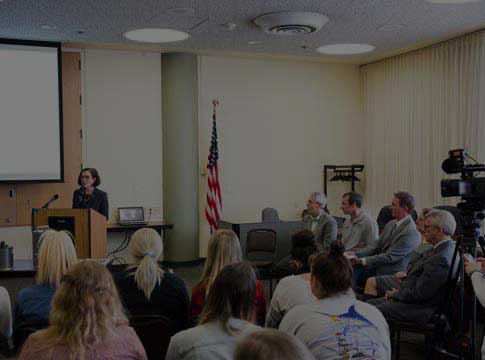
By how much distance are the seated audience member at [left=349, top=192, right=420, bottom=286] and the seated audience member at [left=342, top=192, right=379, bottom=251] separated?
0.27 meters

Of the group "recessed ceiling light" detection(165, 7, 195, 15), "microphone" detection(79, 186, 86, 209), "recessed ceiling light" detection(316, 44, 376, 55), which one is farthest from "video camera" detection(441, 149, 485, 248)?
"recessed ceiling light" detection(316, 44, 376, 55)

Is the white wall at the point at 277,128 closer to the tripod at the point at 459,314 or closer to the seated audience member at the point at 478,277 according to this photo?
the tripod at the point at 459,314

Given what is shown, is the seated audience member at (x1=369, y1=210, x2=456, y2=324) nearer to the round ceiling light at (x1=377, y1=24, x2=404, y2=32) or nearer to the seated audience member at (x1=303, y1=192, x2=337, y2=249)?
the seated audience member at (x1=303, y1=192, x2=337, y2=249)

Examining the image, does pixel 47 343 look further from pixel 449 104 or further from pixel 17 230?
pixel 449 104

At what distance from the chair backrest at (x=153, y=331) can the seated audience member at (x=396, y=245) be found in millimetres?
2664

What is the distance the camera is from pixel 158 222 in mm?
8109

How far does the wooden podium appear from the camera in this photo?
4660mm

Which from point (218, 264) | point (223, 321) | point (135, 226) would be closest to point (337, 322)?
point (223, 321)

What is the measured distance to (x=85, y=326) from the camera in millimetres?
2100

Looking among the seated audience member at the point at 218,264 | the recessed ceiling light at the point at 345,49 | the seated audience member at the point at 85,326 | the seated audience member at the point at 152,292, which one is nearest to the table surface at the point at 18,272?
the seated audience member at the point at 152,292

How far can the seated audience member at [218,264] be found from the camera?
3193mm

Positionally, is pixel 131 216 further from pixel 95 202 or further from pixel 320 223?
pixel 320 223

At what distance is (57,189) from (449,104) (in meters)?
5.44

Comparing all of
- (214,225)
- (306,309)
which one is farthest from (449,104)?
(306,309)
